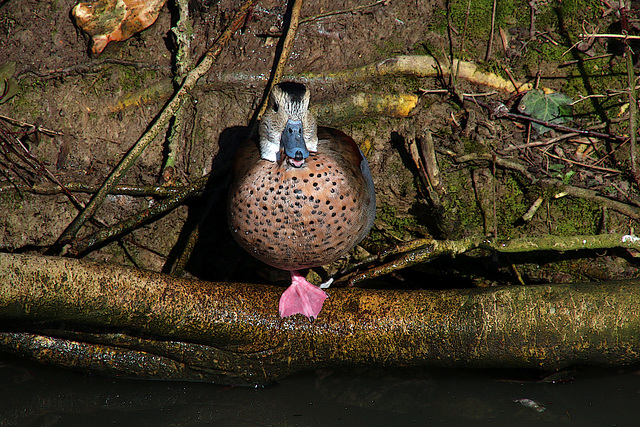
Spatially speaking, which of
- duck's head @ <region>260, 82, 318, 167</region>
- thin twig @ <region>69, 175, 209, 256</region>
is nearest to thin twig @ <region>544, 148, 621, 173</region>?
duck's head @ <region>260, 82, 318, 167</region>

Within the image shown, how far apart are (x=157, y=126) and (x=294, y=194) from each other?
5.28ft

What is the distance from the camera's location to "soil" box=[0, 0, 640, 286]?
3627mm

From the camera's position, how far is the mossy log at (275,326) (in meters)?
2.77

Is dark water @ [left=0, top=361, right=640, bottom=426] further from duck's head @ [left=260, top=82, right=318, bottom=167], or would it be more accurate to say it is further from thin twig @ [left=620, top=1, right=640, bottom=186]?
duck's head @ [left=260, top=82, right=318, bottom=167]

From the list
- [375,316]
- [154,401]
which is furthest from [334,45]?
[154,401]

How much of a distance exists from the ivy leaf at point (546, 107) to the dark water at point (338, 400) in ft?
5.52

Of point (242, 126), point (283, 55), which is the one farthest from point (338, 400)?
point (283, 55)

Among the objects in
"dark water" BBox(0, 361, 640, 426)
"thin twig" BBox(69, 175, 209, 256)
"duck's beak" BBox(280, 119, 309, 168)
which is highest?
"duck's beak" BBox(280, 119, 309, 168)

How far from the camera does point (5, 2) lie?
3924 millimetres

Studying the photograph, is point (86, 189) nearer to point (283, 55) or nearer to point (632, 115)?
point (283, 55)

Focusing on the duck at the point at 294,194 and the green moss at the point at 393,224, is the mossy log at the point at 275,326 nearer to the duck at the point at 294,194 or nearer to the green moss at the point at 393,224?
the duck at the point at 294,194

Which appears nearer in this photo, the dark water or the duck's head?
the duck's head

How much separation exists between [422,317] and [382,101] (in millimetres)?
1613

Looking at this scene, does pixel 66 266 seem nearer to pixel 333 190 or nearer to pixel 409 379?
pixel 333 190
